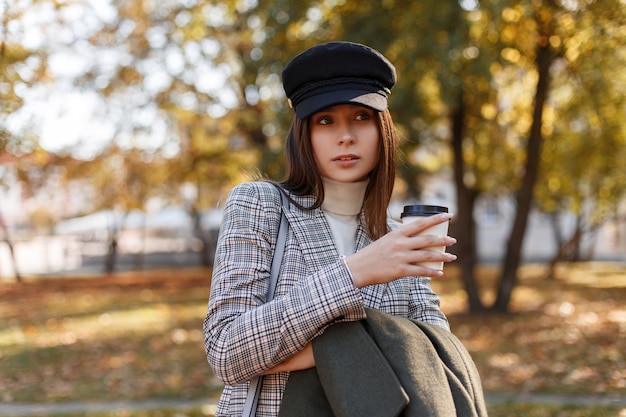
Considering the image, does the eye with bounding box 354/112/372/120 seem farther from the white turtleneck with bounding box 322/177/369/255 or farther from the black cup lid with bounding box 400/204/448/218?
the black cup lid with bounding box 400/204/448/218

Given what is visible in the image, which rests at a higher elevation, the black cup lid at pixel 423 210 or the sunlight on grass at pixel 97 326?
the black cup lid at pixel 423 210

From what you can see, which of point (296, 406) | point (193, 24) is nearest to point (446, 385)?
point (296, 406)

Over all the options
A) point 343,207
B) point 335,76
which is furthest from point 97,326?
point 335,76

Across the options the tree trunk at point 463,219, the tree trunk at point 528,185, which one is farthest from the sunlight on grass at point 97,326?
the tree trunk at point 528,185

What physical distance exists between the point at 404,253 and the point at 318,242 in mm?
399

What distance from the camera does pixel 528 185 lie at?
467 inches

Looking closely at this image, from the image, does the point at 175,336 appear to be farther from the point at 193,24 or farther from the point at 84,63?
the point at 84,63

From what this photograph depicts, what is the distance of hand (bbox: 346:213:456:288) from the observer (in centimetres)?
152

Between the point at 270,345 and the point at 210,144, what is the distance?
19682 mm

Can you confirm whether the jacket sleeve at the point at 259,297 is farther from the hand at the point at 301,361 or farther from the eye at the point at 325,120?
the eye at the point at 325,120

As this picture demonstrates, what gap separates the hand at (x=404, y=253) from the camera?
1.52 m

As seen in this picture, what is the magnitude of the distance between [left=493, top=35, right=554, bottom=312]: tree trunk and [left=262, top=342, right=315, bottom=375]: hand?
10.1 m

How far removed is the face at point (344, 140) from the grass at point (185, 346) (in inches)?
203

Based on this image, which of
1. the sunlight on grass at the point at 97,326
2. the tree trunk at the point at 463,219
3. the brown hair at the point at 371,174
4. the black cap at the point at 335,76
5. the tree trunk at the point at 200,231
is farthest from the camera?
the tree trunk at the point at 200,231
